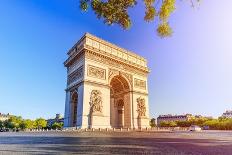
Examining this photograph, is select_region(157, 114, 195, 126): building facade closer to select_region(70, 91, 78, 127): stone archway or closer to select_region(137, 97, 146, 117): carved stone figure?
select_region(137, 97, 146, 117): carved stone figure

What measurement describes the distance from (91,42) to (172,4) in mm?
25791

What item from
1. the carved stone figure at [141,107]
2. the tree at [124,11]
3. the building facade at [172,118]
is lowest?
→ the building facade at [172,118]

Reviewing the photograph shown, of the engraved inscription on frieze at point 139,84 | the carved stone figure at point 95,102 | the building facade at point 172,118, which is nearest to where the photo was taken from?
the carved stone figure at point 95,102

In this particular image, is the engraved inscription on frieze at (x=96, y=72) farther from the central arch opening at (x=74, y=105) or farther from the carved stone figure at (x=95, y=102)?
the central arch opening at (x=74, y=105)

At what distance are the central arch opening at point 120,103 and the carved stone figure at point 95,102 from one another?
619 cm

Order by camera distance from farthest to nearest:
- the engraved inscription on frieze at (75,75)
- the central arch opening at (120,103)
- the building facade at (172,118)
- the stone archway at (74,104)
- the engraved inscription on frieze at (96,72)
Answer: the building facade at (172,118), the central arch opening at (120,103), the stone archway at (74,104), the engraved inscription on frieze at (75,75), the engraved inscription on frieze at (96,72)

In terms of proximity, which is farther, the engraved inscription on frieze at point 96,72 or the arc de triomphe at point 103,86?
the engraved inscription on frieze at point 96,72

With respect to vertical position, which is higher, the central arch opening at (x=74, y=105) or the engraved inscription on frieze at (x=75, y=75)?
the engraved inscription on frieze at (x=75, y=75)

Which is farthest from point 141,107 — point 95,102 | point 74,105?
point 74,105

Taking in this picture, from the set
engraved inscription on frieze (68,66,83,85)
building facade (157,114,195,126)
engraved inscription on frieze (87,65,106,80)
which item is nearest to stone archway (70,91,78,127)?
engraved inscription on frieze (68,66,83,85)

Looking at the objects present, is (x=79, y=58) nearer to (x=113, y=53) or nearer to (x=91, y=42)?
(x=91, y=42)

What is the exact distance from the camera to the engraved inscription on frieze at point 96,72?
1177 inches

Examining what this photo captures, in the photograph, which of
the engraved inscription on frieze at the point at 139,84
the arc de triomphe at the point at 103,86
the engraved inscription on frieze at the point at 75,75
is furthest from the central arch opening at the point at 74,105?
the engraved inscription on frieze at the point at 139,84

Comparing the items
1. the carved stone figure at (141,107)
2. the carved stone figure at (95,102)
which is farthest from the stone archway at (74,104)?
the carved stone figure at (141,107)
